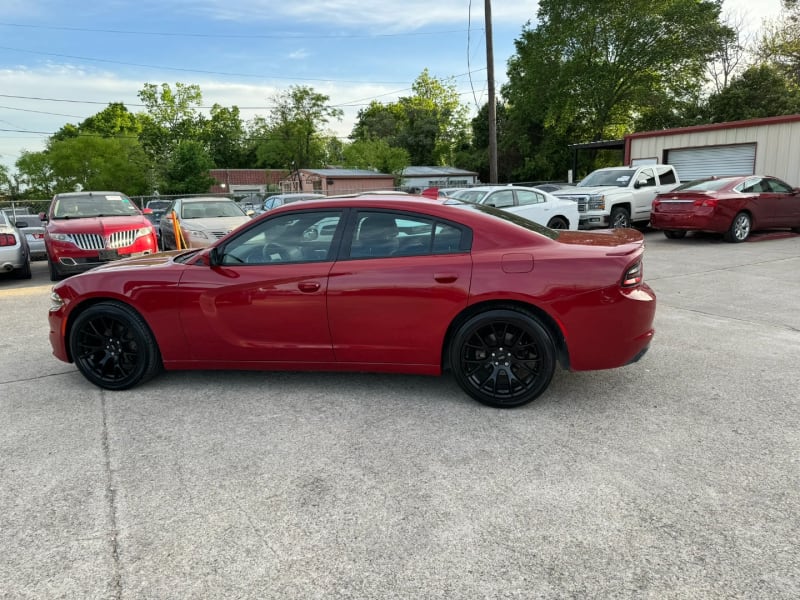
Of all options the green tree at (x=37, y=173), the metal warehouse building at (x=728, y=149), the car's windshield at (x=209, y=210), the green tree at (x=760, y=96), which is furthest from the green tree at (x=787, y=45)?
the green tree at (x=37, y=173)

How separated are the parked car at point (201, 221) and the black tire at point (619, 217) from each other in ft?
30.2

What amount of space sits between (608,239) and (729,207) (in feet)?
32.9

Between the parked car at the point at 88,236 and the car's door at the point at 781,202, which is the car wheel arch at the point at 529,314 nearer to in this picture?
the parked car at the point at 88,236

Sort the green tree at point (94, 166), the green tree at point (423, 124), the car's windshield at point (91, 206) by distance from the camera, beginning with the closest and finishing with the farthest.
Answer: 1. the car's windshield at point (91, 206)
2. the green tree at point (94, 166)
3. the green tree at point (423, 124)

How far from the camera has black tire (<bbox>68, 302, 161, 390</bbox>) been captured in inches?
174

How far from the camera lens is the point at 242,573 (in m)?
2.37

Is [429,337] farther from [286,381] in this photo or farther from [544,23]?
[544,23]

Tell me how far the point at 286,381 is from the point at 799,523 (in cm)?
344

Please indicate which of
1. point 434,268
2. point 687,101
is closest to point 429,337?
point 434,268

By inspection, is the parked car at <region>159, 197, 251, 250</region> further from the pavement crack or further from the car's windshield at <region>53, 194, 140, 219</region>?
the pavement crack

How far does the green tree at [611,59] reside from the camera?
36125 millimetres

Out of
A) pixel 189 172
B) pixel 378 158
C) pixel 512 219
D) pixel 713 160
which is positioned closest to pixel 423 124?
pixel 378 158

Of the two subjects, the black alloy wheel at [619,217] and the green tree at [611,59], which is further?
the green tree at [611,59]

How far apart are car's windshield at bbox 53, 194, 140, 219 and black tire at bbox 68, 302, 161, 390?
23.7 ft
